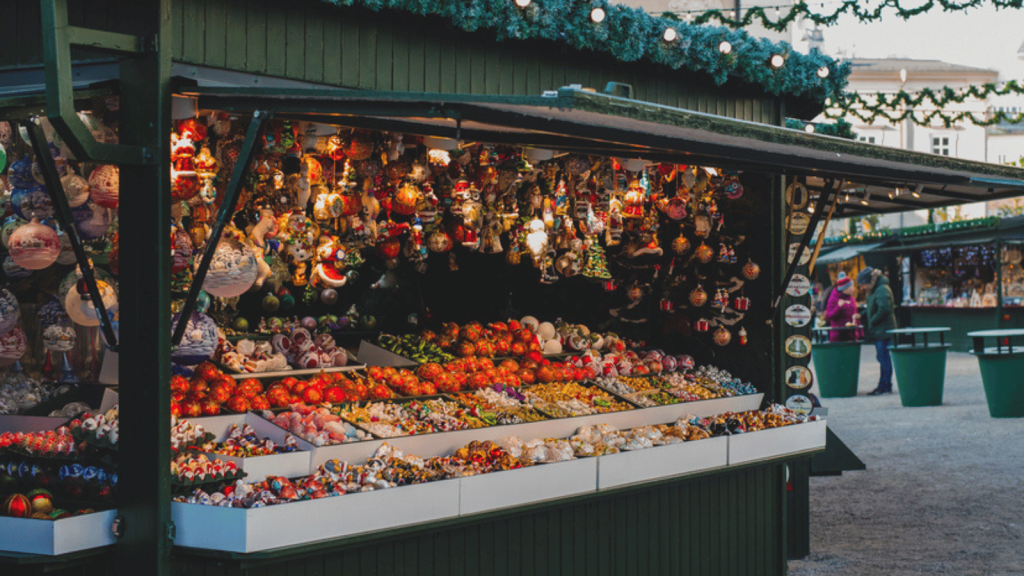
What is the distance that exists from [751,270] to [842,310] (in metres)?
8.26

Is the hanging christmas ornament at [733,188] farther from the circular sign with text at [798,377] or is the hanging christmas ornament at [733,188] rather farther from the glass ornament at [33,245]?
the glass ornament at [33,245]

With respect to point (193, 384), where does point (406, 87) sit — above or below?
above

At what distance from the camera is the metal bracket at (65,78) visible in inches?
127

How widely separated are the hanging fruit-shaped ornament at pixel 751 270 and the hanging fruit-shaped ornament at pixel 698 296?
32 centimetres

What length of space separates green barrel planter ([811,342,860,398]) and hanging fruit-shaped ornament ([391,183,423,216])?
10659 millimetres

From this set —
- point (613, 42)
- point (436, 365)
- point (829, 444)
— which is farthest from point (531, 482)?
point (829, 444)

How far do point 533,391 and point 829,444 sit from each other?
11.9ft

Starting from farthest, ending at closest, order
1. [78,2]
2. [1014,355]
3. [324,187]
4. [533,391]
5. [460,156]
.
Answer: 1. [1014,355]
2. [533,391]
3. [460,156]
4. [324,187]
5. [78,2]

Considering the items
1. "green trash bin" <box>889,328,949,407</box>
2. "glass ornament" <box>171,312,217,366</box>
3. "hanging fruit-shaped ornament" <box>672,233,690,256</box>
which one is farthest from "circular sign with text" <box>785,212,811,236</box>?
"green trash bin" <box>889,328,949,407</box>

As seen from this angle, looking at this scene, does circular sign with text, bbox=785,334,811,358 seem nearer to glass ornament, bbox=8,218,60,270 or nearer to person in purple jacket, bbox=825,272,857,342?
glass ornament, bbox=8,218,60,270

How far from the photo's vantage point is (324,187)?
512 cm

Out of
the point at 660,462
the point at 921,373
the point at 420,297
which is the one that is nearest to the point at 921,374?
the point at 921,373

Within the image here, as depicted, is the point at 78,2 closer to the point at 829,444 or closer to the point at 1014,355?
the point at 829,444

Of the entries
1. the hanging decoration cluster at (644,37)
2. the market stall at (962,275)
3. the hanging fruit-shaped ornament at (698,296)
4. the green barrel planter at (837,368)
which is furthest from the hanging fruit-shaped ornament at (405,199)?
the market stall at (962,275)
